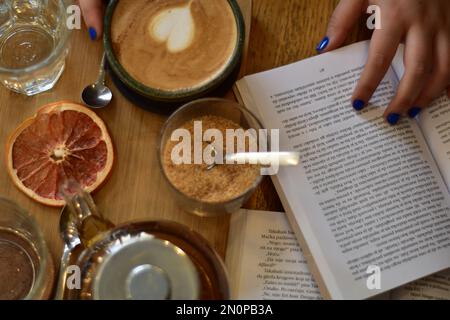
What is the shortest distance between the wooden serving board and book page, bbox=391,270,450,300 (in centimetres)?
24

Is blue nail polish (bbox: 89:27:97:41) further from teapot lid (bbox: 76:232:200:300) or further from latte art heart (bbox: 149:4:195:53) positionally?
teapot lid (bbox: 76:232:200:300)

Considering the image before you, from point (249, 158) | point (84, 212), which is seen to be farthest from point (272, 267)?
point (84, 212)

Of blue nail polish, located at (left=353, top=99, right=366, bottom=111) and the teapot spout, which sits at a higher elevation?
blue nail polish, located at (left=353, top=99, right=366, bottom=111)

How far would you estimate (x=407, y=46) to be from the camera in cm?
74

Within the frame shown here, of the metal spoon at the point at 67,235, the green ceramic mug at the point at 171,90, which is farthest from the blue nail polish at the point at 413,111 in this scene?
the metal spoon at the point at 67,235

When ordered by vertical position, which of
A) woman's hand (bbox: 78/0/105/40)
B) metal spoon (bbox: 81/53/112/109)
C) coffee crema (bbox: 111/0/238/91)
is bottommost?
metal spoon (bbox: 81/53/112/109)

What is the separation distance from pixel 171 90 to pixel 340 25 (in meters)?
0.26

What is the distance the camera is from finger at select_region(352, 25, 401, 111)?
71 cm

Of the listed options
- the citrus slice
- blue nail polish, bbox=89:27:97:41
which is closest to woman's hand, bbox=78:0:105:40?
blue nail polish, bbox=89:27:97:41

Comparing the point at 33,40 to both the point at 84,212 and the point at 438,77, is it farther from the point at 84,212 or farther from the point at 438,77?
the point at 438,77

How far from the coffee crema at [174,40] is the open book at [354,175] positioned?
0.21ft

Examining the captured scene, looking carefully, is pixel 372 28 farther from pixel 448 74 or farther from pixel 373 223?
pixel 373 223

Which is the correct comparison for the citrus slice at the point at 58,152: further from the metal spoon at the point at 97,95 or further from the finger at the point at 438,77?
the finger at the point at 438,77

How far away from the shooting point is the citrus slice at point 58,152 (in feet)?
2.22
